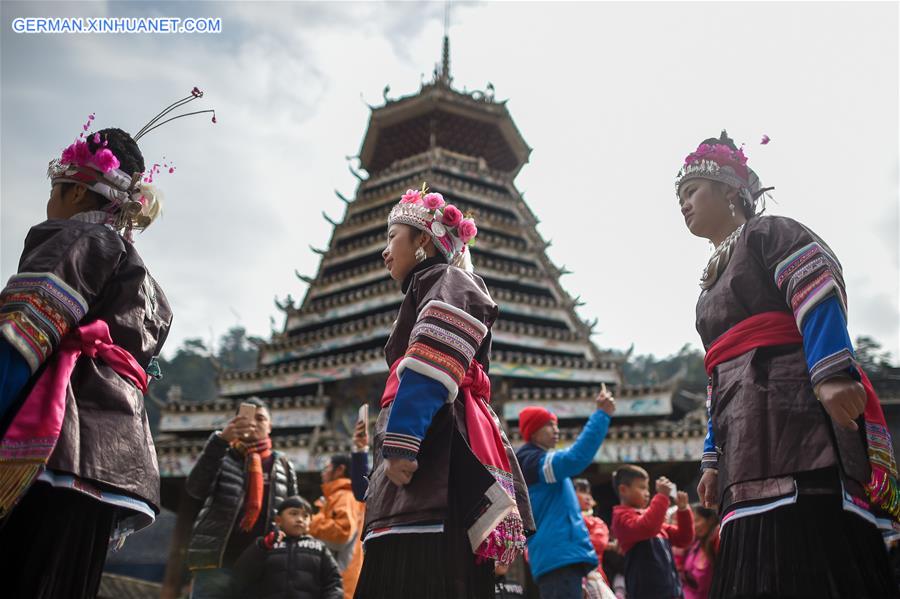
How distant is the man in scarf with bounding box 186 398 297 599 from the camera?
490cm

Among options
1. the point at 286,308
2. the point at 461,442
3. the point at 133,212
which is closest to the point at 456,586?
the point at 461,442

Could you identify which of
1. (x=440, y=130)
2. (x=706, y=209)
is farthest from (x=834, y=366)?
(x=440, y=130)

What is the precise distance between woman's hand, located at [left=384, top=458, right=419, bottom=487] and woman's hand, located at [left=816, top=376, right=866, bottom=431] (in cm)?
145

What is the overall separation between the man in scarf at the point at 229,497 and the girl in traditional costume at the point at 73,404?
2.21 metres

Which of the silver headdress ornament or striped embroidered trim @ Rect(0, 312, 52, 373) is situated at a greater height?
the silver headdress ornament

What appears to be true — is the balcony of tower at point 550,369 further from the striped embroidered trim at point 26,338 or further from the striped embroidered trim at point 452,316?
the striped embroidered trim at point 26,338

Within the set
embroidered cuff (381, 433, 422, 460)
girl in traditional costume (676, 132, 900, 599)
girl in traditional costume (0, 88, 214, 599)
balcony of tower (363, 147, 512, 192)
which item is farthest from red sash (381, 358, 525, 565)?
balcony of tower (363, 147, 512, 192)

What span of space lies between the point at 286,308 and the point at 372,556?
20.4m

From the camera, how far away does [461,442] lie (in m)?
2.80

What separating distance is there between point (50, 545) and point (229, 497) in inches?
105

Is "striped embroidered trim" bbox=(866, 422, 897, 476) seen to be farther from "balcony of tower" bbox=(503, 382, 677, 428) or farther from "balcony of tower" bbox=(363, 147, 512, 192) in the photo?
"balcony of tower" bbox=(363, 147, 512, 192)

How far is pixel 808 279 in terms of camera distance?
2.59 m

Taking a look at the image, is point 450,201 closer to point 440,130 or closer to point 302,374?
point 440,130

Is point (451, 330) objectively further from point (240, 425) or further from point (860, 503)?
point (240, 425)
